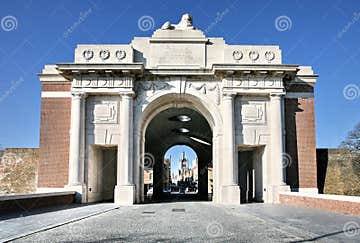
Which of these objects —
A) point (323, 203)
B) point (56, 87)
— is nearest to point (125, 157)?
point (56, 87)

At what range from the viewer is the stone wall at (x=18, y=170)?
24.9 metres

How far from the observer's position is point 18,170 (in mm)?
25266

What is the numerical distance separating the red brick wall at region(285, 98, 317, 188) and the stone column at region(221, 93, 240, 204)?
11.5 feet

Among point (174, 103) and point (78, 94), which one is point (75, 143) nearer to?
point (78, 94)

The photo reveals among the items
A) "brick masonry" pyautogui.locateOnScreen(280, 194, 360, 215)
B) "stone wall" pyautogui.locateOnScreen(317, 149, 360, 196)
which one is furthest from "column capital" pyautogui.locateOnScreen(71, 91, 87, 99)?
"stone wall" pyautogui.locateOnScreen(317, 149, 360, 196)

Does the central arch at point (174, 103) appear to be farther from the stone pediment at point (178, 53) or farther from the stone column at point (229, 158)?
the stone pediment at point (178, 53)

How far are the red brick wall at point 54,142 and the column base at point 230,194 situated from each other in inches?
359

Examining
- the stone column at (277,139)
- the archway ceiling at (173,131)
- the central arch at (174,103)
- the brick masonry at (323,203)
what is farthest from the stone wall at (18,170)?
the brick masonry at (323,203)

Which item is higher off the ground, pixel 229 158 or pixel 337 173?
pixel 229 158

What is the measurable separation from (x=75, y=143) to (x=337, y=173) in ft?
53.2

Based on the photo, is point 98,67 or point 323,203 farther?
point 98,67

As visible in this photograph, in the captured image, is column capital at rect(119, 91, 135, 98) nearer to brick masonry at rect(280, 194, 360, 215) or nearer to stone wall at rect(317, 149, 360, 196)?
brick masonry at rect(280, 194, 360, 215)

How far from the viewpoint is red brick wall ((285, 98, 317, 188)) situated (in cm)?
2334

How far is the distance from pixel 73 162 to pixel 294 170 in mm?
12762
